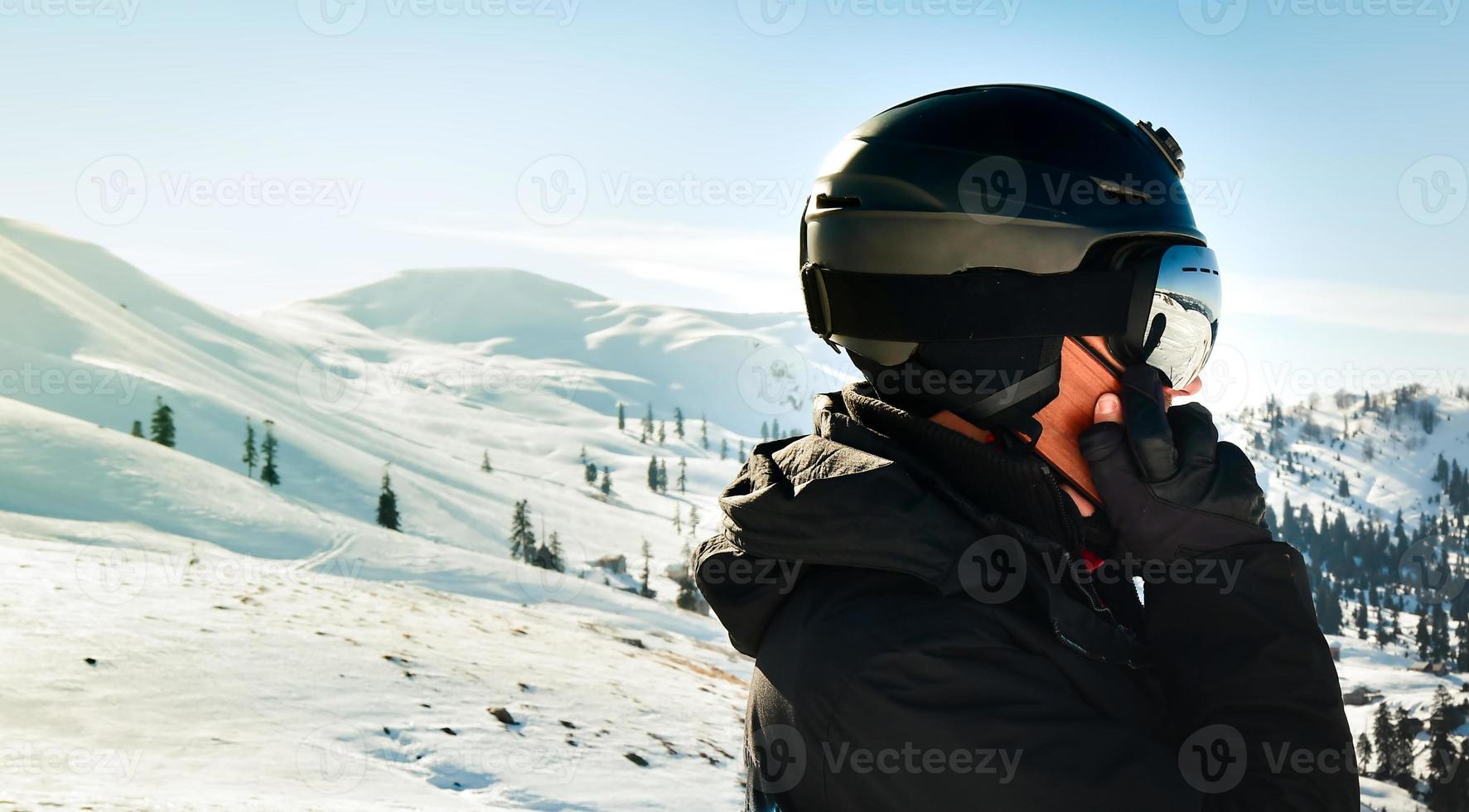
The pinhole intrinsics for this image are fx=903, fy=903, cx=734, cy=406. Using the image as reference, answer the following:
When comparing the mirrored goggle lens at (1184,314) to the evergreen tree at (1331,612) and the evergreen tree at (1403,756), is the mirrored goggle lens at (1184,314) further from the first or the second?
the evergreen tree at (1331,612)

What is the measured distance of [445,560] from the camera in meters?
A: 31.5

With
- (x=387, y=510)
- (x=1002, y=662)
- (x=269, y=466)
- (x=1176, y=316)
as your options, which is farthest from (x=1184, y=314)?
(x=269, y=466)

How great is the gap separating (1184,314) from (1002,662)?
1146 millimetres

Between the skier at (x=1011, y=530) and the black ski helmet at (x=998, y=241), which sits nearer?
the skier at (x=1011, y=530)

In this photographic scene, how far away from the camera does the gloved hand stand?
2043 mm

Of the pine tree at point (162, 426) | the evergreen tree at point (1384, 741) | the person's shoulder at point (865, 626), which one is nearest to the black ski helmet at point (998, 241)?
the person's shoulder at point (865, 626)

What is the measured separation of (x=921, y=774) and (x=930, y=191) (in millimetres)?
1440

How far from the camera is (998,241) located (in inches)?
93.7

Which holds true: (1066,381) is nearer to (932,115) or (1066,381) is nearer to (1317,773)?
(932,115)

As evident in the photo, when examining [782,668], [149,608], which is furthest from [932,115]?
[149,608]

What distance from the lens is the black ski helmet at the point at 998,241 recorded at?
91.2 inches

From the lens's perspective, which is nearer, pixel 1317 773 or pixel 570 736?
pixel 1317 773

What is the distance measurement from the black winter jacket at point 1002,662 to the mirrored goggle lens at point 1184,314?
54 cm

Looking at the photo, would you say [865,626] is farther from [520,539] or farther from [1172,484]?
[520,539]
